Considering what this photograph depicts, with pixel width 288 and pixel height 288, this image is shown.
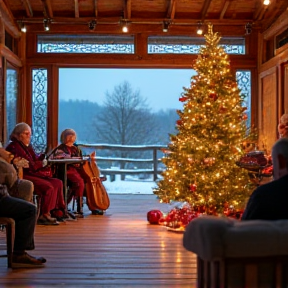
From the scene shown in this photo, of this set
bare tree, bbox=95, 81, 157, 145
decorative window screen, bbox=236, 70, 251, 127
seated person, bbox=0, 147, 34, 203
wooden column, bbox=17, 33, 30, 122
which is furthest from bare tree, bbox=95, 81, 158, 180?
seated person, bbox=0, 147, 34, 203

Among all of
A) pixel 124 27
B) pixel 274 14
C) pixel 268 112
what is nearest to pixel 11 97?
pixel 124 27

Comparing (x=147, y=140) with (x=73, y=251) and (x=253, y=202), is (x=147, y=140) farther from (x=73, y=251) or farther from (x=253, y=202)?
(x=253, y=202)

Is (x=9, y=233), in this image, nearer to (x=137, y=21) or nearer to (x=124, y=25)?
(x=124, y=25)

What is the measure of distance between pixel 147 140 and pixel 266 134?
31.4 feet

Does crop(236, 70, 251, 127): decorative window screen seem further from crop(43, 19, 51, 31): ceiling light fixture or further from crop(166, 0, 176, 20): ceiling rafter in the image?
crop(43, 19, 51, 31): ceiling light fixture

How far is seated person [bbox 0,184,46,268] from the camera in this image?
15.3 ft

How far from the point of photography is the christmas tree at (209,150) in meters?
7.04

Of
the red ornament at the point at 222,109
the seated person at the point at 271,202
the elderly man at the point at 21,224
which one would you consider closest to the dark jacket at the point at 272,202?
the seated person at the point at 271,202

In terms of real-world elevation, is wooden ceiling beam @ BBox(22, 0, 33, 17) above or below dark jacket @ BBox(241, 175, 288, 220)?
above

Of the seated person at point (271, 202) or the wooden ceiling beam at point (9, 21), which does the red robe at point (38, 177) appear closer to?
the wooden ceiling beam at point (9, 21)

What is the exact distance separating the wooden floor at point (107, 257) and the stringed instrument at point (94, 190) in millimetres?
653

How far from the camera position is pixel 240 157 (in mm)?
7152

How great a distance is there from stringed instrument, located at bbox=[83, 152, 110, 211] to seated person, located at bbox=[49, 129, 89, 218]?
3.2 inches

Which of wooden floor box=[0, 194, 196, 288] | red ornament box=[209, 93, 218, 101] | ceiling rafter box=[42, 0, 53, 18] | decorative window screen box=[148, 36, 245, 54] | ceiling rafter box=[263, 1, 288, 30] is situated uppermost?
ceiling rafter box=[42, 0, 53, 18]
